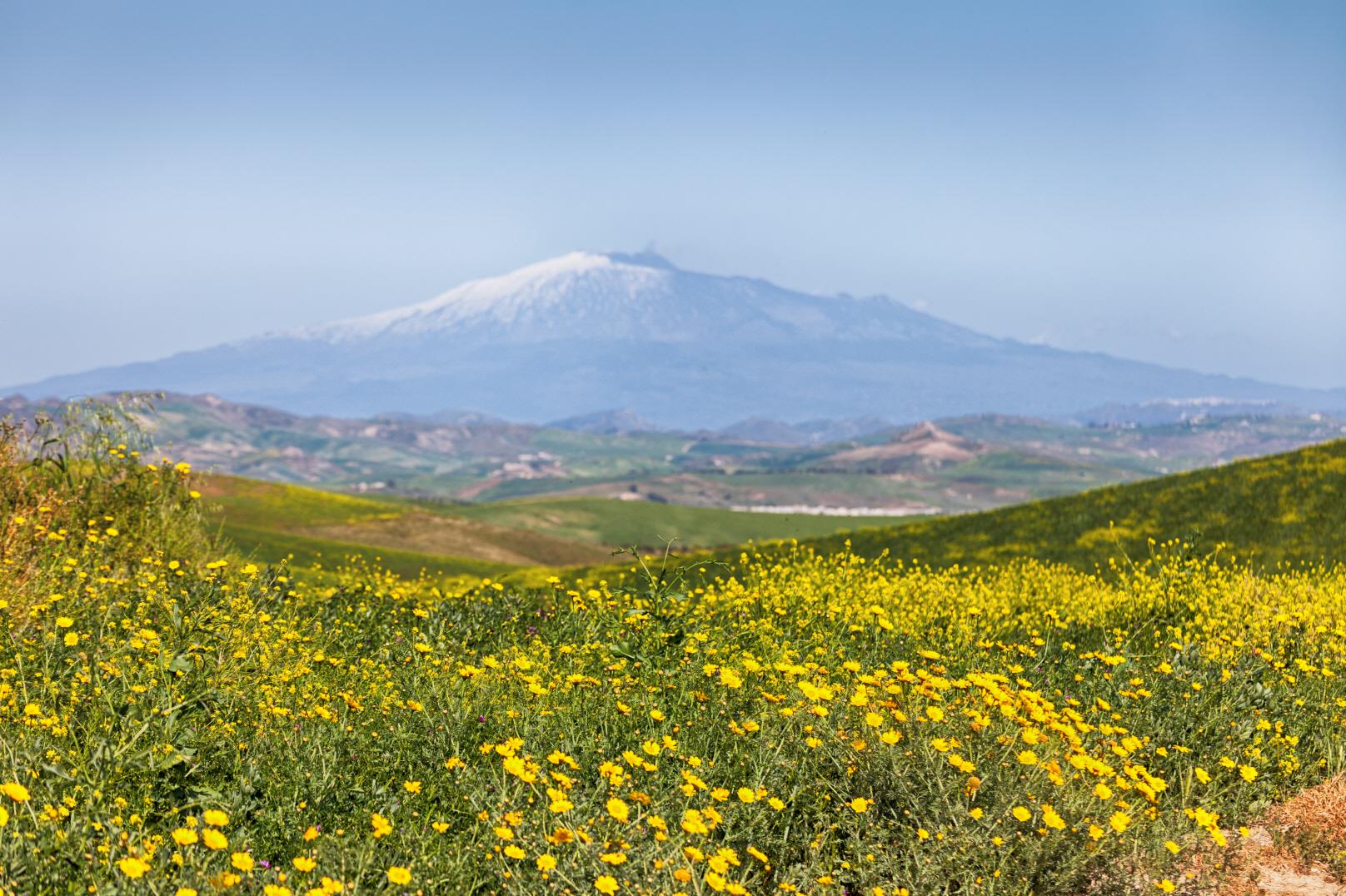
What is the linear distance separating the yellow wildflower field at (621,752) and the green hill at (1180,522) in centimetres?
1437

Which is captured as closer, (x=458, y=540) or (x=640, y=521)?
(x=458, y=540)

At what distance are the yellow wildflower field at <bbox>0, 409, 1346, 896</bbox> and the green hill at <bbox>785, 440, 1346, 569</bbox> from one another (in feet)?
47.1

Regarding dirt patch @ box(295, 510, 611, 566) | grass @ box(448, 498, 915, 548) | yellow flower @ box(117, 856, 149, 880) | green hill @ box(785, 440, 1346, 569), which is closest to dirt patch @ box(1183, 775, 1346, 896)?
yellow flower @ box(117, 856, 149, 880)

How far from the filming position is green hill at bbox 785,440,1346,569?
2492 centimetres

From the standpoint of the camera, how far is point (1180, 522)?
28578 millimetres

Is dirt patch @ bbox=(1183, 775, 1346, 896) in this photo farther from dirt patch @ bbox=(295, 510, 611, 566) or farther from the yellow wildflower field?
dirt patch @ bbox=(295, 510, 611, 566)

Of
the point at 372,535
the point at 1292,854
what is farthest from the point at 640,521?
the point at 1292,854

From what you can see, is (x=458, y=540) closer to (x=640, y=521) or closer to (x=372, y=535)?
(x=372, y=535)

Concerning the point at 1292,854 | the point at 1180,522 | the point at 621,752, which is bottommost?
the point at 1292,854

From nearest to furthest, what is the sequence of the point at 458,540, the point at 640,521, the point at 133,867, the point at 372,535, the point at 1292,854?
the point at 133,867
the point at 1292,854
the point at 372,535
the point at 458,540
the point at 640,521

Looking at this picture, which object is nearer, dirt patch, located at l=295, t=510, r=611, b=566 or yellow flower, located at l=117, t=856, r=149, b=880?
yellow flower, located at l=117, t=856, r=149, b=880

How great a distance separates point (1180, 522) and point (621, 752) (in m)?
25.3

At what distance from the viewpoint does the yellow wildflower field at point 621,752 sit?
235 inches

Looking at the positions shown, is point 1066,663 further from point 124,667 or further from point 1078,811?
point 124,667
